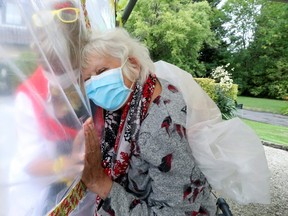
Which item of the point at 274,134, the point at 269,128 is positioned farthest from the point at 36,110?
the point at 269,128

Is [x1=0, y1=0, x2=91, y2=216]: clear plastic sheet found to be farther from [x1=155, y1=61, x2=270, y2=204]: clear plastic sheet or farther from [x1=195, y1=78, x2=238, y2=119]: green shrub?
[x1=195, y1=78, x2=238, y2=119]: green shrub

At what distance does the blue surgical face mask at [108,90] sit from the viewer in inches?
40.6

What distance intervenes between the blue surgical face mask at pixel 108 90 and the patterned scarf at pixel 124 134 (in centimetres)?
3

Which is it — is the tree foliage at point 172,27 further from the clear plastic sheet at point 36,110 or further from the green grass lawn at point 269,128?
the clear plastic sheet at point 36,110

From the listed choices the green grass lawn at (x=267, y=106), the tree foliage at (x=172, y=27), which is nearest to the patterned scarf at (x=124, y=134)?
the tree foliage at (x=172, y=27)

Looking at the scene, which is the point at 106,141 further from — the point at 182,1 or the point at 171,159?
the point at 182,1

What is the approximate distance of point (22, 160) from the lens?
2.06 ft

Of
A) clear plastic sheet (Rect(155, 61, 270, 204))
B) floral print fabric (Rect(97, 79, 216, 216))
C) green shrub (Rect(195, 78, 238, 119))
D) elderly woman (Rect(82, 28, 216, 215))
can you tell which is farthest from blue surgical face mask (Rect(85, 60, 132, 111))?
green shrub (Rect(195, 78, 238, 119))

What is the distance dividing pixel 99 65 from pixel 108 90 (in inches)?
3.4

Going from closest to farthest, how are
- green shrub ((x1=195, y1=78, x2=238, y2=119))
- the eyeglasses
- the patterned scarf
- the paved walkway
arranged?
the eyeglasses < the patterned scarf < green shrub ((x1=195, y1=78, x2=238, y2=119)) < the paved walkway

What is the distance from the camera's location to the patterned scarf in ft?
3.38

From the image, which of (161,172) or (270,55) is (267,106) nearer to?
(270,55)

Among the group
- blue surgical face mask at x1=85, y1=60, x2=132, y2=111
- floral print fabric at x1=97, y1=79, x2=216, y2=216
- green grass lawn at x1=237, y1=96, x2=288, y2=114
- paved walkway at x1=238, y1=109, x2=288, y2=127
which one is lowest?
green grass lawn at x1=237, y1=96, x2=288, y2=114

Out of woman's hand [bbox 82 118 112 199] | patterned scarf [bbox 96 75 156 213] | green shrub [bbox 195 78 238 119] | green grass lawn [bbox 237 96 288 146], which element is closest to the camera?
woman's hand [bbox 82 118 112 199]
